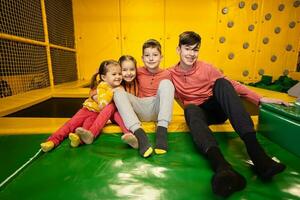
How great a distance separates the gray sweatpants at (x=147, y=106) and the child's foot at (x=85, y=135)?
207mm

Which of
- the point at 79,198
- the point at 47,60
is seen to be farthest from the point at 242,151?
the point at 47,60

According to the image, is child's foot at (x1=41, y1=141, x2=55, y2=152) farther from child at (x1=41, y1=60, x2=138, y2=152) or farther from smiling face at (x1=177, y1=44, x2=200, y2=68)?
smiling face at (x1=177, y1=44, x2=200, y2=68)

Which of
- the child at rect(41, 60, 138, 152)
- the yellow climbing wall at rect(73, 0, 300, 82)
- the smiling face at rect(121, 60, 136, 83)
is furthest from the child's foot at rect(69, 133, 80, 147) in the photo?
the yellow climbing wall at rect(73, 0, 300, 82)

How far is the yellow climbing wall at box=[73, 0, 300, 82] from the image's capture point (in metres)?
3.45

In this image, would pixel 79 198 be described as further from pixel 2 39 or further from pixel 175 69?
pixel 2 39

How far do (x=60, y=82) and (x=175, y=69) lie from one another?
227 cm

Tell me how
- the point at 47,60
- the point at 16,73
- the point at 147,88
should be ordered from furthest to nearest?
the point at 47,60 → the point at 16,73 → the point at 147,88

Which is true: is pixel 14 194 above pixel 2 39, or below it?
below

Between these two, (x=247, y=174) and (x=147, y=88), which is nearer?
(x=247, y=174)

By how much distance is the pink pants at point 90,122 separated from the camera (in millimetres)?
1204

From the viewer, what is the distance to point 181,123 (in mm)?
1386

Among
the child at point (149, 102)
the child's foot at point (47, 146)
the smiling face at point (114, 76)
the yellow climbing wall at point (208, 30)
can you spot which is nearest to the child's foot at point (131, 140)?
the child at point (149, 102)

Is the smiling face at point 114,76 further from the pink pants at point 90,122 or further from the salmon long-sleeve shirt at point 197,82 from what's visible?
the salmon long-sleeve shirt at point 197,82

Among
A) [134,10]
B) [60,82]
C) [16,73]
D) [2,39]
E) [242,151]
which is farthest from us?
[134,10]
